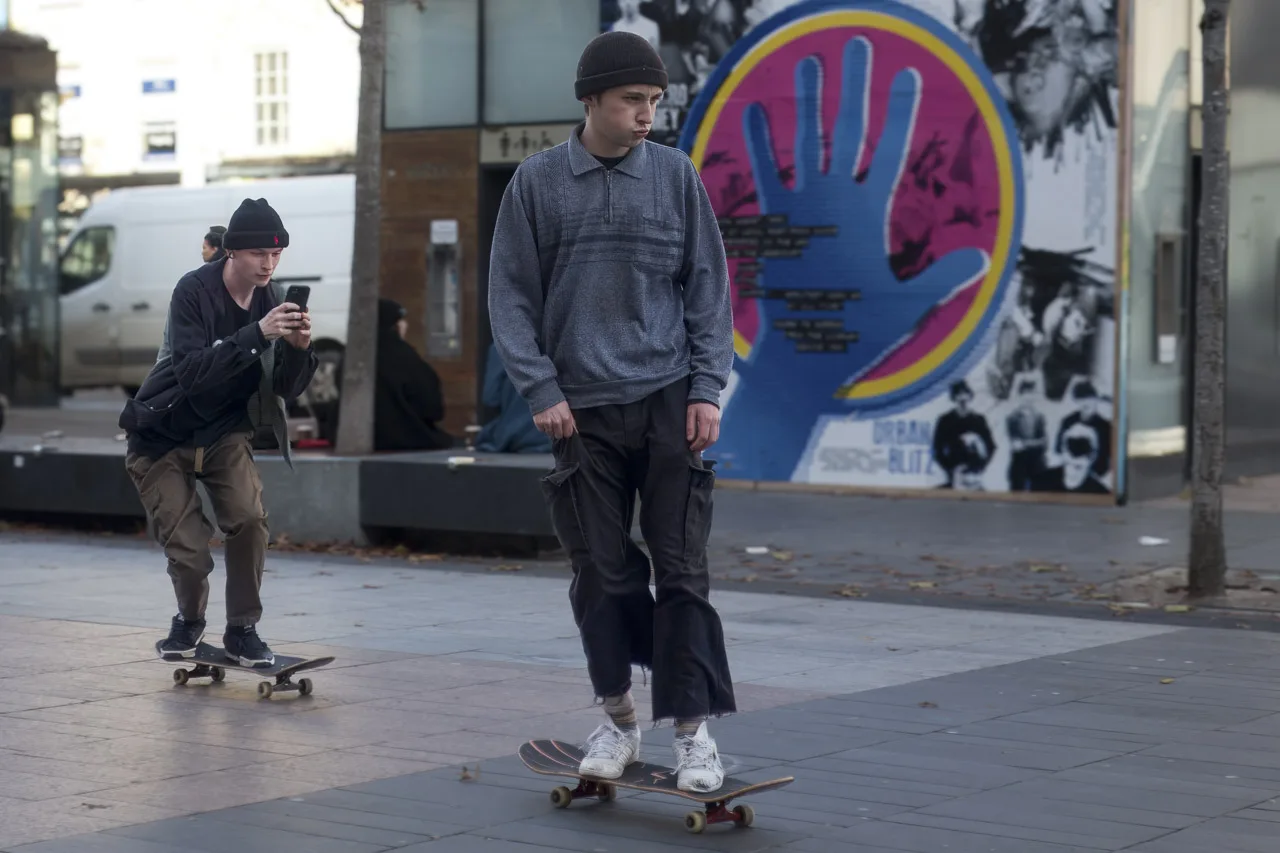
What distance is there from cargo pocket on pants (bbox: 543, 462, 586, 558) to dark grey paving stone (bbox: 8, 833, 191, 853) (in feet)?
4.03

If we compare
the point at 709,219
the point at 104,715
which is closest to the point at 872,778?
the point at 709,219

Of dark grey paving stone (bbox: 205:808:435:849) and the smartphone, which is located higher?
the smartphone

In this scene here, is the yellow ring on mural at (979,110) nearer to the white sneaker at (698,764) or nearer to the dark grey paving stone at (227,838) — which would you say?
the white sneaker at (698,764)

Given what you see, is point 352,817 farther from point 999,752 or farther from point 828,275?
point 828,275

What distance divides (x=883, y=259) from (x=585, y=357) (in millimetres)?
10105

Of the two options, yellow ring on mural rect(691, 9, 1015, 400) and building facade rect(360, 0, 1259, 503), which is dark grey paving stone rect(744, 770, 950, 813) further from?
building facade rect(360, 0, 1259, 503)

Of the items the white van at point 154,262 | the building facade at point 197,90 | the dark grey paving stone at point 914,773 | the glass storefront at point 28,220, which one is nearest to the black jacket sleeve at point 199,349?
the dark grey paving stone at point 914,773

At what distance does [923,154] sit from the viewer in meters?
14.9

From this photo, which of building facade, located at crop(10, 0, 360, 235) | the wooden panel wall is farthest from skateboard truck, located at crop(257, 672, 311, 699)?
building facade, located at crop(10, 0, 360, 235)

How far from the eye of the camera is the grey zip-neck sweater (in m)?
5.21

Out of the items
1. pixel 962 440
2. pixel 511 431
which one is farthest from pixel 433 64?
pixel 962 440

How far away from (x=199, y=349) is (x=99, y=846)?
2.47 metres

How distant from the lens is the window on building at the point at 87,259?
23.6m

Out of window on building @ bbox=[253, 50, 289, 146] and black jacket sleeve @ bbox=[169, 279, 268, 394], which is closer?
black jacket sleeve @ bbox=[169, 279, 268, 394]
